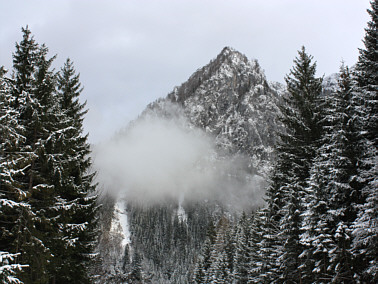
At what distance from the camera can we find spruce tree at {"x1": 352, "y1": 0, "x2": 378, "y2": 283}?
1061cm

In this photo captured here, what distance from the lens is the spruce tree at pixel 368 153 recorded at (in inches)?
418

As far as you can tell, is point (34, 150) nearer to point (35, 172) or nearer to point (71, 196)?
point (35, 172)

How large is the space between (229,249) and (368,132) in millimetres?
40806

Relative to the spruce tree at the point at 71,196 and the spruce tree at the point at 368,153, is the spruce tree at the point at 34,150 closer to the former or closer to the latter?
the spruce tree at the point at 71,196

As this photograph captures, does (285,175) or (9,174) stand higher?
(285,175)

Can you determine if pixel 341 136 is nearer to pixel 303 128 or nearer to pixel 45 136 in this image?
pixel 303 128

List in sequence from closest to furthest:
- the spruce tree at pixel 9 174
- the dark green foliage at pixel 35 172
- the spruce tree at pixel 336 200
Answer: the spruce tree at pixel 9 174, the dark green foliage at pixel 35 172, the spruce tree at pixel 336 200

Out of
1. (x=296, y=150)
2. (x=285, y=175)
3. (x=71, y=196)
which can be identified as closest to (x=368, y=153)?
(x=296, y=150)

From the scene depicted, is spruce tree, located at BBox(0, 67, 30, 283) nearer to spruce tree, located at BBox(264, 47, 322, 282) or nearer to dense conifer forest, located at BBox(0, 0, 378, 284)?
dense conifer forest, located at BBox(0, 0, 378, 284)

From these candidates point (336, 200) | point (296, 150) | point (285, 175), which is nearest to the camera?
point (336, 200)

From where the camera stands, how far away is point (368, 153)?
12102mm

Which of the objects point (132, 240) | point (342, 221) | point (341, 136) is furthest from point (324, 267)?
point (132, 240)

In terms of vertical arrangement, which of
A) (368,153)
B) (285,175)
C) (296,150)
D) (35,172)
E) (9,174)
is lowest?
(9,174)

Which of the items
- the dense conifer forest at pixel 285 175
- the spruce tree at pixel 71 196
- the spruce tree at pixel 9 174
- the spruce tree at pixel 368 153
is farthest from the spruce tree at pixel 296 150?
the spruce tree at pixel 9 174
